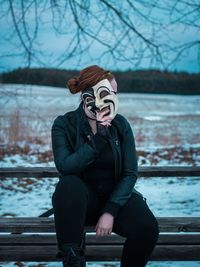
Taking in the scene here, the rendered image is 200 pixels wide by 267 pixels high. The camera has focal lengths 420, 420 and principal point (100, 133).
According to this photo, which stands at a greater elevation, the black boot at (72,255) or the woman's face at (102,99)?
the woman's face at (102,99)

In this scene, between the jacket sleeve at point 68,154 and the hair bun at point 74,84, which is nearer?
the jacket sleeve at point 68,154

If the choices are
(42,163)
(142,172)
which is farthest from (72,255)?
(42,163)

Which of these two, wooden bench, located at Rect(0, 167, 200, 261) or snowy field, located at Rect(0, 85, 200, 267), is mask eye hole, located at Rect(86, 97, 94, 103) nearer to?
wooden bench, located at Rect(0, 167, 200, 261)

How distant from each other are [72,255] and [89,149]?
1.90ft

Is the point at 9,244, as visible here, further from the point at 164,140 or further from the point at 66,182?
the point at 164,140

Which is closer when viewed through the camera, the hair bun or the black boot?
the black boot

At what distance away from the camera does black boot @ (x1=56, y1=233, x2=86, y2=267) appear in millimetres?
2117

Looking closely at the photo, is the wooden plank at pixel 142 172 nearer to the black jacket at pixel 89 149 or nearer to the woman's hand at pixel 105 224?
the black jacket at pixel 89 149

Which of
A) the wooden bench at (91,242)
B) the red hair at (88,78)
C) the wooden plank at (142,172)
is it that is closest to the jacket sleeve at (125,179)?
the wooden bench at (91,242)

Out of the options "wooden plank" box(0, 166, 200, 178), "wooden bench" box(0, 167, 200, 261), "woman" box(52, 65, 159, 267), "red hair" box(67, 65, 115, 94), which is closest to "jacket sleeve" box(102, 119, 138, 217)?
"woman" box(52, 65, 159, 267)

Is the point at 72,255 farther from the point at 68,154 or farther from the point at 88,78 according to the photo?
the point at 88,78

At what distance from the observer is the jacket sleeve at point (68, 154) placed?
236 cm

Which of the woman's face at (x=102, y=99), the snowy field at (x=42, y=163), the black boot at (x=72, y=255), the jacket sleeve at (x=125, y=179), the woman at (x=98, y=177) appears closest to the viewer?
the black boot at (x=72, y=255)

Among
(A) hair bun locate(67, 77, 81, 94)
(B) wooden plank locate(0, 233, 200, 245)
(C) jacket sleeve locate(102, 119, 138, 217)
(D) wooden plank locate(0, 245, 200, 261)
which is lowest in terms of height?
(D) wooden plank locate(0, 245, 200, 261)
